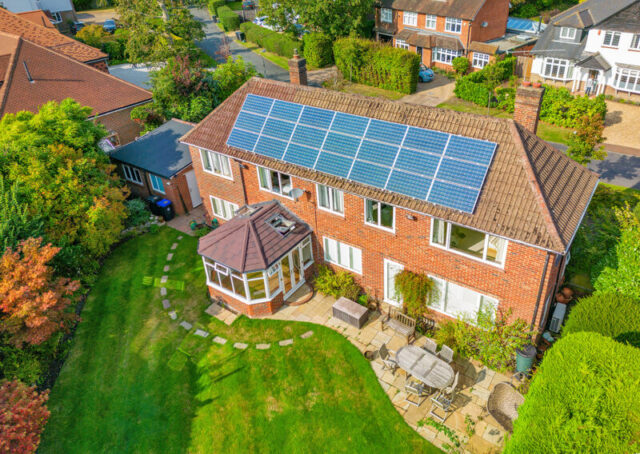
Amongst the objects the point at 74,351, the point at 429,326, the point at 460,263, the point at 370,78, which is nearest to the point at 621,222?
the point at 460,263

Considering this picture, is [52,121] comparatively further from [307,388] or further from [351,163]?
[307,388]

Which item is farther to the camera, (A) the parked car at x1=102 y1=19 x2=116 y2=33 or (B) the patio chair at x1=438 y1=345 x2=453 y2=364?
(A) the parked car at x1=102 y1=19 x2=116 y2=33

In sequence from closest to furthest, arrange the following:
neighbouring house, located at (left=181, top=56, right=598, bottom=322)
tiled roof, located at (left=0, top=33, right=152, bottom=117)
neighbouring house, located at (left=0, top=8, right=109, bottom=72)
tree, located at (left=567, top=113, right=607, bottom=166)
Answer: neighbouring house, located at (left=181, top=56, right=598, bottom=322), tree, located at (left=567, top=113, right=607, bottom=166), tiled roof, located at (left=0, top=33, right=152, bottom=117), neighbouring house, located at (left=0, top=8, right=109, bottom=72)

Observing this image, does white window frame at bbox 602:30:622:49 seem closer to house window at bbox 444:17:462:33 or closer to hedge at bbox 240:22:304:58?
house window at bbox 444:17:462:33

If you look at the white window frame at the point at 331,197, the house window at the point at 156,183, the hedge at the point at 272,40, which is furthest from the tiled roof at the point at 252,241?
the hedge at the point at 272,40

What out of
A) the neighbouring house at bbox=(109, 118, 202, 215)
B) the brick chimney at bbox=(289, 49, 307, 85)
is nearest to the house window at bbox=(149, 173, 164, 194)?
the neighbouring house at bbox=(109, 118, 202, 215)

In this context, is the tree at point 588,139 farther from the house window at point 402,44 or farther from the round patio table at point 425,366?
the house window at point 402,44
